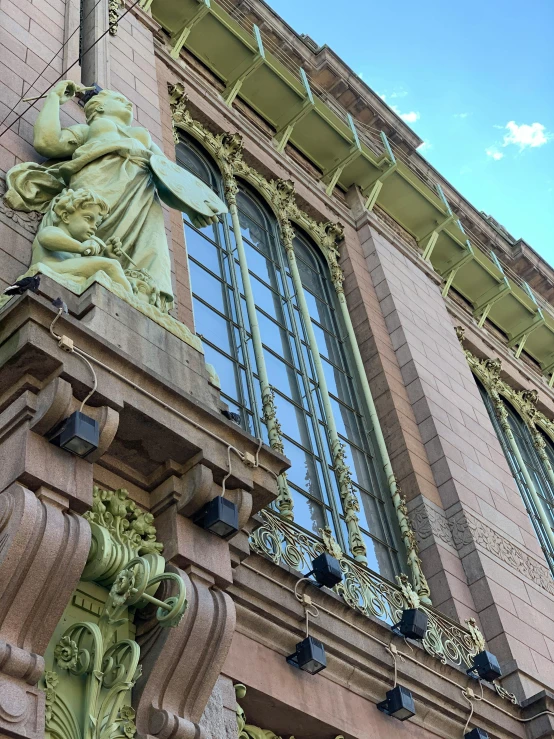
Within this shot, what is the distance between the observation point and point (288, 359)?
49.4ft

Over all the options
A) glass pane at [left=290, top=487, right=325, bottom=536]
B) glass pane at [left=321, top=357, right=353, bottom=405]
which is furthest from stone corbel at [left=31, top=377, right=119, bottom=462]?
glass pane at [left=321, top=357, right=353, bottom=405]

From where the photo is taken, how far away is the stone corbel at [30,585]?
21.5ft

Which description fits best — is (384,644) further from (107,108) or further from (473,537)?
(107,108)

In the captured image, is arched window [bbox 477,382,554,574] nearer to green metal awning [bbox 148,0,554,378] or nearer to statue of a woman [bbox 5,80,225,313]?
green metal awning [bbox 148,0,554,378]

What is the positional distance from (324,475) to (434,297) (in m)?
7.00

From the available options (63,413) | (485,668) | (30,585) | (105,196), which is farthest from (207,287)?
(30,585)

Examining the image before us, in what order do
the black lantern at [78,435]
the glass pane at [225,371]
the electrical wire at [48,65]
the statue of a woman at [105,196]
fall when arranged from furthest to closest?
the glass pane at [225,371]
the electrical wire at [48,65]
the statue of a woman at [105,196]
the black lantern at [78,435]

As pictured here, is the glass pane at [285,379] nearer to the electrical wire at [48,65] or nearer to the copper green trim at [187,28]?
the electrical wire at [48,65]

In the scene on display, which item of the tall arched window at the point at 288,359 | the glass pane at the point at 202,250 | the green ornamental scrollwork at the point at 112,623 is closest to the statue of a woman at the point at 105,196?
the green ornamental scrollwork at the point at 112,623

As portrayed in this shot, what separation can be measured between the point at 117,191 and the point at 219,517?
12.4 ft

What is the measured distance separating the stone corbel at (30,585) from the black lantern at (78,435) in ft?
1.24

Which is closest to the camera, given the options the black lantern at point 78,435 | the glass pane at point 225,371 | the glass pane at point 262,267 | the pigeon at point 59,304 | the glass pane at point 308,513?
the black lantern at point 78,435

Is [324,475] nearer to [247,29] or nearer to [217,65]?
[217,65]

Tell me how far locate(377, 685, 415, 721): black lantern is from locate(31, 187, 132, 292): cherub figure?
4.43 metres
